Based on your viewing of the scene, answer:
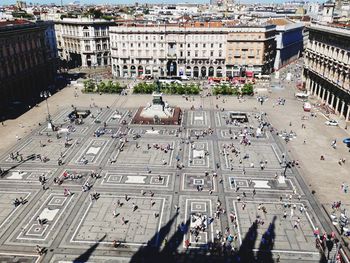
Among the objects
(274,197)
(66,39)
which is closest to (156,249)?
(274,197)

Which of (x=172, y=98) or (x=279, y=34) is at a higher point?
(x=279, y=34)

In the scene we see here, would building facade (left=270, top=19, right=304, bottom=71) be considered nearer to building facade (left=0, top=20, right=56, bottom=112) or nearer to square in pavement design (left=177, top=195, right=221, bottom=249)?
building facade (left=0, top=20, right=56, bottom=112)

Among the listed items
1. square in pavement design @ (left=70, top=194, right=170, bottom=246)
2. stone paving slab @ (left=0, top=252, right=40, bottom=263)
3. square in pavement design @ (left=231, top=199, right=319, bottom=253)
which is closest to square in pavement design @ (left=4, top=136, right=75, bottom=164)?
square in pavement design @ (left=70, top=194, right=170, bottom=246)

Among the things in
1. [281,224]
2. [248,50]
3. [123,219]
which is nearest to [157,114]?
[123,219]

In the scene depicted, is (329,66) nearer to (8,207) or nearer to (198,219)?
(198,219)

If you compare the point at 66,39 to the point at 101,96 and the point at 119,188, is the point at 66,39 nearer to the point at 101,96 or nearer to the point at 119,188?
the point at 101,96
